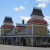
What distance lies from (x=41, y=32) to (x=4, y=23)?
18.6 metres

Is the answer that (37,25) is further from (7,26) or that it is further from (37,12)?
(7,26)

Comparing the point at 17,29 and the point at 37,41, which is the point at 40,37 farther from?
the point at 17,29

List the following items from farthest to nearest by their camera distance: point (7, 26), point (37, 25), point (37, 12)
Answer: point (7, 26)
point (37, 12)
point (37, 25)

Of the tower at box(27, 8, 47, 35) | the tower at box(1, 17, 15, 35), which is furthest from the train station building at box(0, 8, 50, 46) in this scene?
the tower at box(1, 17, 15, 35)

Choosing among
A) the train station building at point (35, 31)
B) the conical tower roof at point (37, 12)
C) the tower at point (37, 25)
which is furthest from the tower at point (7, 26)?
the tower at point (37, 25)

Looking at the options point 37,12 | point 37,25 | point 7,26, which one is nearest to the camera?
point 37,25

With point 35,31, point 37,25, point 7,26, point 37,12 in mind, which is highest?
point 37,12

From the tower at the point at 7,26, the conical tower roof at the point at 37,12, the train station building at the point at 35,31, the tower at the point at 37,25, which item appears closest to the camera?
the train station building at the point at 35,31

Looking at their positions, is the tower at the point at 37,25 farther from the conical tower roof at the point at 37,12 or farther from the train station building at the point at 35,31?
the conical tower roof at the point at 37,12

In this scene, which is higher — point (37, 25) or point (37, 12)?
point (37, 12)

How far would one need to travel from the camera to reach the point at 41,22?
35500 millimetres

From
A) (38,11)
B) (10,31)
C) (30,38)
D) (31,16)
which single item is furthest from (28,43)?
(10,31)

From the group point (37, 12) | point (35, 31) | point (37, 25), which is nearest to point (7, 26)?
point (37, 12)

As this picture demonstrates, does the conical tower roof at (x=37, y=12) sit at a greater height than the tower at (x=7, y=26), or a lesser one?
greater
